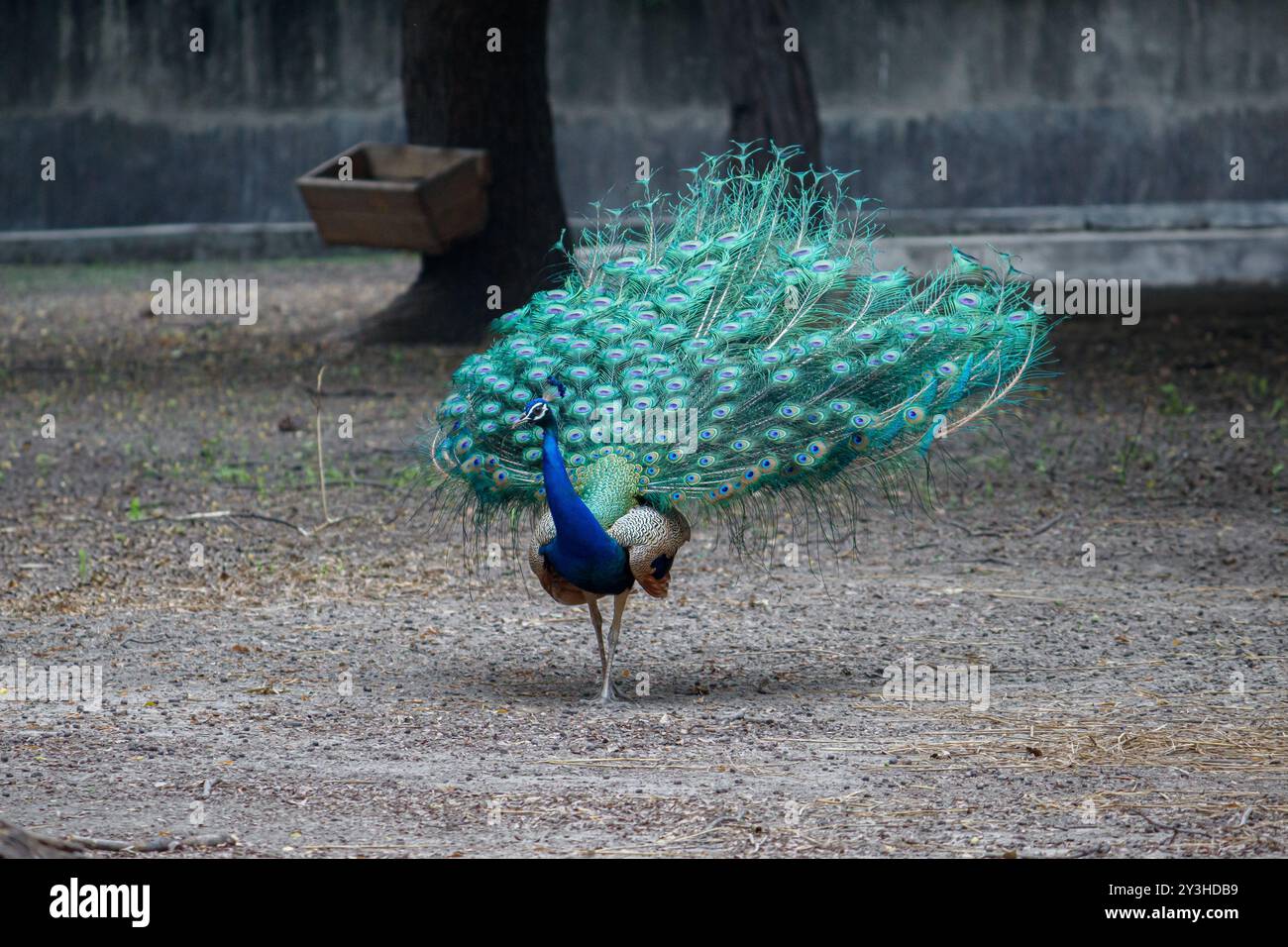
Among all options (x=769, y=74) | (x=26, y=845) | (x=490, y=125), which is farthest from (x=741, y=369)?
(x=769, y=74)

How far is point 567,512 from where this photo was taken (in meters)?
5.77

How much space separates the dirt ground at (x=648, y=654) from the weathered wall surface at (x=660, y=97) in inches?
350

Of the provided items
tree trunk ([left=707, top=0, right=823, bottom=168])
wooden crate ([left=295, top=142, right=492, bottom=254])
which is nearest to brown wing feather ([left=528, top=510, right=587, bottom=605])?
wooden crate ([left=295, top=142, right=492, bottom=254])

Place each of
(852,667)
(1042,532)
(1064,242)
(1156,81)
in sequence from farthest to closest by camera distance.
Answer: (1156,81), (1064,242), (1042,532), (852,667)

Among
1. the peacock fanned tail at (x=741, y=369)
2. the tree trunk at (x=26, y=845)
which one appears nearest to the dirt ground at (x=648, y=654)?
the tree trunk at (x=26, y=845)

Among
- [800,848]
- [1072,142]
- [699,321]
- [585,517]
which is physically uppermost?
[1072,142]

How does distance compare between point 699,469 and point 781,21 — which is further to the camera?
point 781,21

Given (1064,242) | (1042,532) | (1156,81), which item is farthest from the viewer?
(1156,81)

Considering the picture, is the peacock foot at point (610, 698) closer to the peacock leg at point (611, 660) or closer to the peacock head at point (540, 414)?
the peacock leg at point (611, 660)

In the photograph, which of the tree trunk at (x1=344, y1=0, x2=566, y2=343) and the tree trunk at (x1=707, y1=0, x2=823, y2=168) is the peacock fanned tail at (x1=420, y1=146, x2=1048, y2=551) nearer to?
the tree trunk at (x1=344, y1=0, x2=566, y2=343)

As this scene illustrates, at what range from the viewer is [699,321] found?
6.21 metres

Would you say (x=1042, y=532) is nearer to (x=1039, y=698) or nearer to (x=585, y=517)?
(x=1039, y=698)
